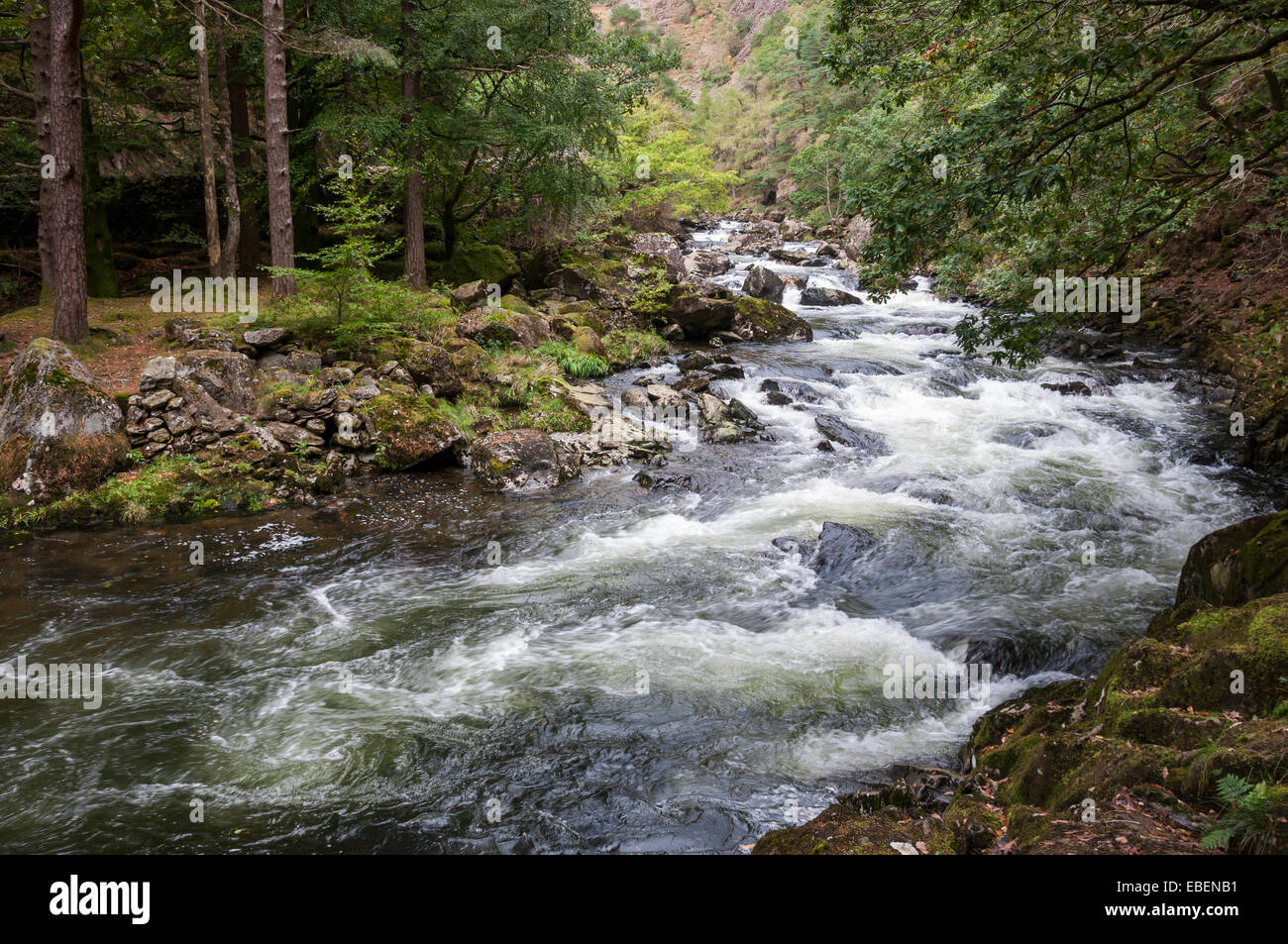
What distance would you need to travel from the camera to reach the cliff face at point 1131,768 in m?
3.44

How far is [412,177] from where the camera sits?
16062 mm

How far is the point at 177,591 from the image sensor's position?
830 cm

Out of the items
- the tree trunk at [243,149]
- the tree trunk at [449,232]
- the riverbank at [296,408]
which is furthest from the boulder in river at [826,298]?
the tree trunk at [243,149]

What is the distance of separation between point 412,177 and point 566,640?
12.3 m

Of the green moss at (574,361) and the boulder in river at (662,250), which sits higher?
the boulder in river at (662,250)

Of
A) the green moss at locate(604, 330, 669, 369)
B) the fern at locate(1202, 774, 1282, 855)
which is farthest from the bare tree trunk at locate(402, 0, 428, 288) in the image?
the fern at locate(1202, 774, 1282, 855)

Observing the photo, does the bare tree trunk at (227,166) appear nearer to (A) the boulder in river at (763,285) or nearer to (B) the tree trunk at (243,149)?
(B) the tree trunk at (243,149)

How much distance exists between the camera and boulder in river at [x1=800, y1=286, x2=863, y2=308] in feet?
85.7

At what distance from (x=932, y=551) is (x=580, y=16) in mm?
13678

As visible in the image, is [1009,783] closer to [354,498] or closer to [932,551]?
[932,551]

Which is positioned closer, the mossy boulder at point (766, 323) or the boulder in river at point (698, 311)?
the boulder in river at point (698, 311)

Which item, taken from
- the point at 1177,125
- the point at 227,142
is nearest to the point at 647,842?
the point at 1177,125

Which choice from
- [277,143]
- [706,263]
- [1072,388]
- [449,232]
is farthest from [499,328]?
[706,263]

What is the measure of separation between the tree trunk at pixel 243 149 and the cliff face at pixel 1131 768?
18.1m
